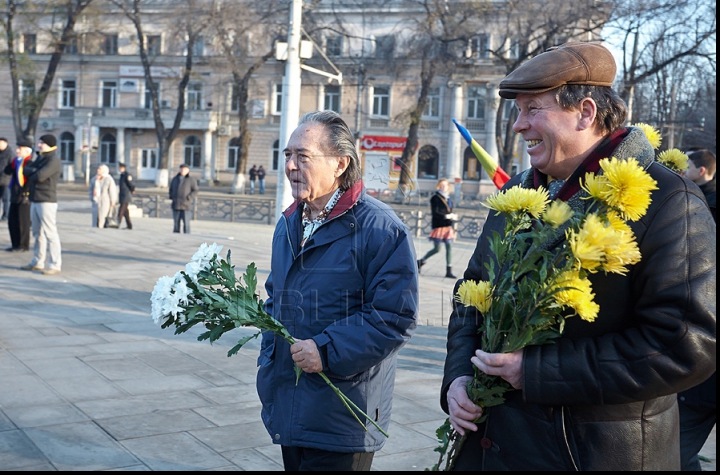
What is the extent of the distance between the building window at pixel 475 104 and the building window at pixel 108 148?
24742 mm

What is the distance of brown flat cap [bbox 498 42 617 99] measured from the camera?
87.3 inches

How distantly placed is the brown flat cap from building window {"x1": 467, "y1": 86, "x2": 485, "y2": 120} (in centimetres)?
4664

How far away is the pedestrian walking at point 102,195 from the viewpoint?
17.8 metres

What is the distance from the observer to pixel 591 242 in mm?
1923

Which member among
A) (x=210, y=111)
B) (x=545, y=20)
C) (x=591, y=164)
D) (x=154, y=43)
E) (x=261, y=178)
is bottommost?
(x=261, y=178)

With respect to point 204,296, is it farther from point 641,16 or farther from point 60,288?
point 641,16

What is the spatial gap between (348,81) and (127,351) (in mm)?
42002

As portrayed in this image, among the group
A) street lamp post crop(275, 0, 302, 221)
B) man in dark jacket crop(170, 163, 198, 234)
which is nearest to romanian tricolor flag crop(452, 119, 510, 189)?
street lamp post crop(275, 0, 302, 221)

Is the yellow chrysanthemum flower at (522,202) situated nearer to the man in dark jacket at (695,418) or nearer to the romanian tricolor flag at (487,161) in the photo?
the man in dark jacket at (695,418)

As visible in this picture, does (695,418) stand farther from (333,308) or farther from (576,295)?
(576,295)

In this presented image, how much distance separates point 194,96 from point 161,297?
171ft

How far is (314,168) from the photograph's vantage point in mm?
3104

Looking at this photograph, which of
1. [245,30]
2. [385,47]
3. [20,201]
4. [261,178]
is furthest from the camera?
[261,178]

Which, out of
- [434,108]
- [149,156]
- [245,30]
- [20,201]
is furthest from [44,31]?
[434,108]
